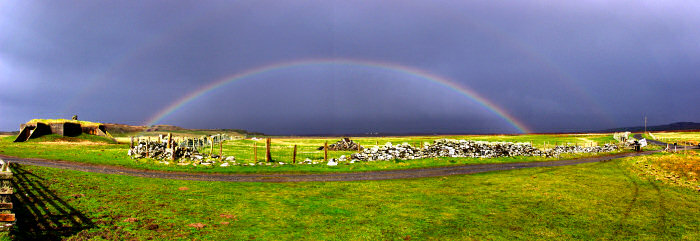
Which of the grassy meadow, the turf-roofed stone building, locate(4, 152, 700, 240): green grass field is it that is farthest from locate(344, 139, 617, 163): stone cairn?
the turf-roofed stone building

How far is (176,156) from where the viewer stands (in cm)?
3347

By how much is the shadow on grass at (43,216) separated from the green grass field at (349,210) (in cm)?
3

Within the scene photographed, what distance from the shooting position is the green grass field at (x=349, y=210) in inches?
407

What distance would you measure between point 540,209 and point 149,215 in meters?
15.5

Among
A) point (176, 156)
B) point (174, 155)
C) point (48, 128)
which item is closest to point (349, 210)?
point (174, 155)

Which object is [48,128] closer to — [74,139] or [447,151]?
[74,139]

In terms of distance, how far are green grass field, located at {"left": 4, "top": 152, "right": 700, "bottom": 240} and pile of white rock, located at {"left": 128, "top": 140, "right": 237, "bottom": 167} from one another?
10459mm

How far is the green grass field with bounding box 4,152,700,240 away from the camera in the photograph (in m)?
10.3

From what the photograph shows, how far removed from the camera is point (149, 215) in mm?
12211

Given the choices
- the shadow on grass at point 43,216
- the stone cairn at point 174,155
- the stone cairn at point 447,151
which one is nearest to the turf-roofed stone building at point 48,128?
the stone cairn at point 174,155

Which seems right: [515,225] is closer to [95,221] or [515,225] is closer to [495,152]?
[95,221]

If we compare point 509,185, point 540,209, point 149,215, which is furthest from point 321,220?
point 509,185

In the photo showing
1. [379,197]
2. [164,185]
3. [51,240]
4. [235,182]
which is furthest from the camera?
[235,182]

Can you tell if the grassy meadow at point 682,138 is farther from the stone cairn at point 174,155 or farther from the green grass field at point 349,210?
the stone cairn at point 174,155
